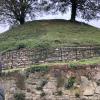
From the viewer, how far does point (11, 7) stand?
24.7 m

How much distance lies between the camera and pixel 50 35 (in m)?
20.5

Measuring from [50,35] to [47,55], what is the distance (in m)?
4.69

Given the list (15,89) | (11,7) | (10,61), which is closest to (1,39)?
(11,7)

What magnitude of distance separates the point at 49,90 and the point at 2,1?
39.6 ft

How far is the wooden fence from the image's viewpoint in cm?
1547

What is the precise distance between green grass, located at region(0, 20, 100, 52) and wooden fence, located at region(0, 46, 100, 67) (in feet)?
7.11

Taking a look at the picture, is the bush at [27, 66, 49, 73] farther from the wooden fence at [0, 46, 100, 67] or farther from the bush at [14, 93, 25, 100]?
the wooden fence at [0, 46, 100, 67]

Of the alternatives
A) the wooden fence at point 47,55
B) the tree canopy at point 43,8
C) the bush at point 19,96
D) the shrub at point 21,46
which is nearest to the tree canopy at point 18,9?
the tree canopy at point 43,8

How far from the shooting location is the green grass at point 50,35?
19172 mm

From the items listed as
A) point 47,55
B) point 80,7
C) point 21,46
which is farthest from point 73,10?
point 47,55

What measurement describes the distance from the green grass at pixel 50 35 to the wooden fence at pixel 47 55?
7.11ft

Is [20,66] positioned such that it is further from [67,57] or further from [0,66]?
[67,57]

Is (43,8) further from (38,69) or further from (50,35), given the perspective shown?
(38,69)

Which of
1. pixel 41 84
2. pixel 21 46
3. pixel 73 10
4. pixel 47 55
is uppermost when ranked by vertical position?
pixel 73 10
